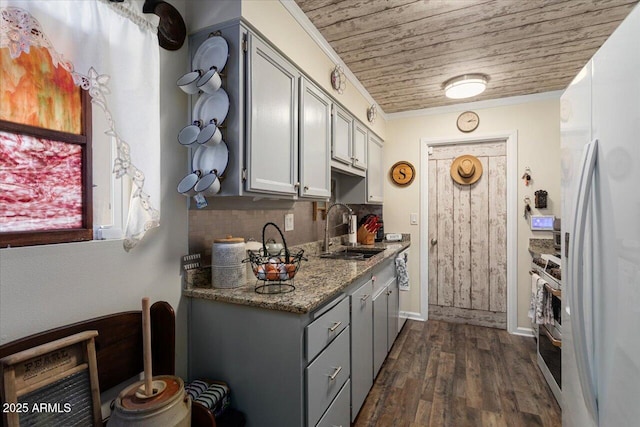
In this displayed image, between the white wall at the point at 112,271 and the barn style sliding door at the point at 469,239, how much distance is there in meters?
2.90

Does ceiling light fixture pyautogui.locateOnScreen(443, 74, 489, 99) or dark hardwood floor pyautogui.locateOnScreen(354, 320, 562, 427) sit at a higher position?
ceiling light fixture pyautogui.locateOnScreen(443, 74, 489, 99)

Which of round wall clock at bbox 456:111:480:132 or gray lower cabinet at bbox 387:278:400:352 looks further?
round wall clock at bbox 456:111:480:132

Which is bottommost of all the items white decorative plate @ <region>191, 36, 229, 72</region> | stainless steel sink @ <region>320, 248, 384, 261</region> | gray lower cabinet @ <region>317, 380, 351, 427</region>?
gray lower cabinet @ <region>317, 380, 351, 427</region>

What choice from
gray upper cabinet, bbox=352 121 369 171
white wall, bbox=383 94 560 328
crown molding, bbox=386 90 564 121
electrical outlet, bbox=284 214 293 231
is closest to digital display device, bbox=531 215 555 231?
white wall, bbox=383 94 560 328

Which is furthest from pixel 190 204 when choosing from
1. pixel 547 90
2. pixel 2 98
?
pixel 547 90

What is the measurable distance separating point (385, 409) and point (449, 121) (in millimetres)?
2918

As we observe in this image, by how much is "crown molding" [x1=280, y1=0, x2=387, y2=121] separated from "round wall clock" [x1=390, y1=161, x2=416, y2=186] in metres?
1.00

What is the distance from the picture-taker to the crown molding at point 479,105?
306 centimetres

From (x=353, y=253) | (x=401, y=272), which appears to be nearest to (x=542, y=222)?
(x=401, y=272)

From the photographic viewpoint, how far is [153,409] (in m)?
0.88

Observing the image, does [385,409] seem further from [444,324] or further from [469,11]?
[469,11]

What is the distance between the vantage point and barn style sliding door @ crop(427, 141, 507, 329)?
10.9 feet

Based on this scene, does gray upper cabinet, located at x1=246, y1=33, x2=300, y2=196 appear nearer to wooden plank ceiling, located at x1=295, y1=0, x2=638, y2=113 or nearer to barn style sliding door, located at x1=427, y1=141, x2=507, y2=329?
wooden plank ceiling, located at x1=295, y1=0, x2=638, y2=113

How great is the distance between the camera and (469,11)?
1.80m
